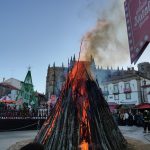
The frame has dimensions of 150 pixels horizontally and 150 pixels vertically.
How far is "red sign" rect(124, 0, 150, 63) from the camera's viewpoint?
6668mm

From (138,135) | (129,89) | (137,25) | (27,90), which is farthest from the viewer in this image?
(129,89)

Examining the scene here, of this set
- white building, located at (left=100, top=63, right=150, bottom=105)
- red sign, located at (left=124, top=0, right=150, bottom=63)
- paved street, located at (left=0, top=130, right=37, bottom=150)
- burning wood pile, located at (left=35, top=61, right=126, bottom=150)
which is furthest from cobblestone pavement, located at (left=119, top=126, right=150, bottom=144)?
white building, located at (left=100, top=63, right=150, bottom=105)

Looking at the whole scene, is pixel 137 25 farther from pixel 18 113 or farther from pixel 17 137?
pixel 18 113

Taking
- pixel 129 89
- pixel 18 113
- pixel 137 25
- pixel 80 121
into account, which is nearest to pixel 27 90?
pixel 18 113

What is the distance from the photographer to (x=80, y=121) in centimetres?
830

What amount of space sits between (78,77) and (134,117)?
17456 millimetres

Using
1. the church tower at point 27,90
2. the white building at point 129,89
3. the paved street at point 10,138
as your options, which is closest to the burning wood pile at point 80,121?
the paved street at point 10,138

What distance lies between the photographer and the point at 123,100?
5169 centimetres

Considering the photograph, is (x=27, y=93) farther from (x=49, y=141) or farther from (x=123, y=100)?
(x=123, y=100)

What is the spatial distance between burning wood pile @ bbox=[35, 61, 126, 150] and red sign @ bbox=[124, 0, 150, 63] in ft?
8.03

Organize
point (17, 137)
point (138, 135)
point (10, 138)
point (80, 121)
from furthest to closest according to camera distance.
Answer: point (138, 135) < point (17, 137) < point (10, 138) < point (80, 121)

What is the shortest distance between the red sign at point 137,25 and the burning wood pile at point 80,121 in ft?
8.03

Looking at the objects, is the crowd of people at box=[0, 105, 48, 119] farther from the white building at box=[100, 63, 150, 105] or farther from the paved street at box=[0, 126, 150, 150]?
the white building at box=[100, 63, 150, 105]

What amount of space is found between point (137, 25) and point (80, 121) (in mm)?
3788
